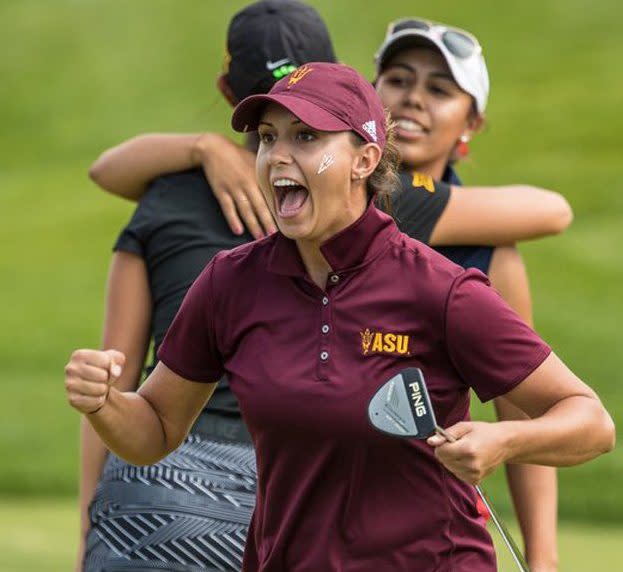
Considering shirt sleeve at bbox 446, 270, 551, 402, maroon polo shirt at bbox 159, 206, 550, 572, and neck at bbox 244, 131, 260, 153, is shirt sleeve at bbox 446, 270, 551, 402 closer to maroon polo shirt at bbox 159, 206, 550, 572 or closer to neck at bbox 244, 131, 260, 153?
maroon polo shirt at bbox 159, 206, 550, 572

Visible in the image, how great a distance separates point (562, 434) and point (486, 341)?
0.20 m

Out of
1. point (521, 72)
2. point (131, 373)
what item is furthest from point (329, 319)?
point (521, 72)

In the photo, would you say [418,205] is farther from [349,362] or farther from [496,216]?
[349,362]

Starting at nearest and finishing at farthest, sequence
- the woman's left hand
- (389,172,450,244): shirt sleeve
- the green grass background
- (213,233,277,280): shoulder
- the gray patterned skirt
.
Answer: the woman's left hand < (213,233,277,280): shoulder < the gray patterned skirt < (389,172,450,244): shirt sleeve < the green grass background

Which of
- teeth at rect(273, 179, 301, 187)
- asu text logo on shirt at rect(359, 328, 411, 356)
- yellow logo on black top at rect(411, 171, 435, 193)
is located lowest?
asu text logo on shirt at rect(359, 328, 411, 356)

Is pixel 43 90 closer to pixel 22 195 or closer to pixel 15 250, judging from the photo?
pixel 22 195

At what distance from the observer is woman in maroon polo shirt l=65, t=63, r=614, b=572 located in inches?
111

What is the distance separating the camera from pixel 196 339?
3.09 metres

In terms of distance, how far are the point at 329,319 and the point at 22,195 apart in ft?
32.8

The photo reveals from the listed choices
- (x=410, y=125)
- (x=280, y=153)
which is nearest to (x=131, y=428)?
(x=280, y=153)

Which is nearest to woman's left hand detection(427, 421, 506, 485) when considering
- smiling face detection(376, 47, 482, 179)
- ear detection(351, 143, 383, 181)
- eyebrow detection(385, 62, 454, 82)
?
ear detection(351, 143, 383, 181)

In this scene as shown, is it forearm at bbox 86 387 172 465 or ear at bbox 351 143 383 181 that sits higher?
ear at bbox 351 143 383 181

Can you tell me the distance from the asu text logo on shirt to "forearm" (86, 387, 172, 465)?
19.6 inches

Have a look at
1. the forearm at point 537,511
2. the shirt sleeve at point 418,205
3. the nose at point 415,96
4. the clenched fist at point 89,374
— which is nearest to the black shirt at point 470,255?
the shirt sleeve at point 418,205
